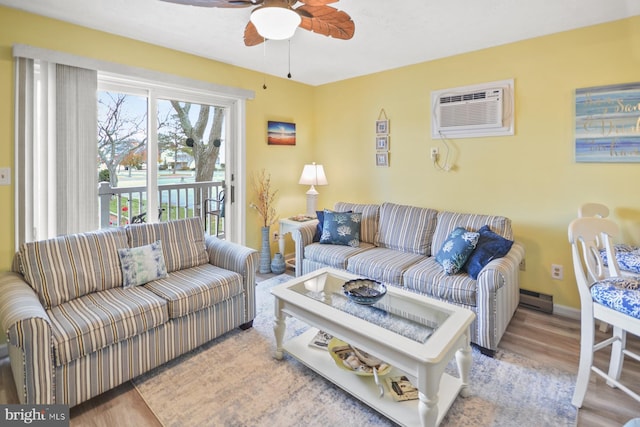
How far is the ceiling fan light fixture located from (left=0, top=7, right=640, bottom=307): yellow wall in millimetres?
1790

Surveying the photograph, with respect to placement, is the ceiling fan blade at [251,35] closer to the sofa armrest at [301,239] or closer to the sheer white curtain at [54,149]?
the sheer white curtain at [54,149]

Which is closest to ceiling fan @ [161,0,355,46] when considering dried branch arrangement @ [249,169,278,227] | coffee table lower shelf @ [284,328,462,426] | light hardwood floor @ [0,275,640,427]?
coffee table lower shelf @ [284,328,462,426]

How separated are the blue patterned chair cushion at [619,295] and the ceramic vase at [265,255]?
3.01 metres

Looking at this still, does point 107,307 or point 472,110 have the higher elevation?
point 472,110

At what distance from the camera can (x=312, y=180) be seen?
410 centimetres

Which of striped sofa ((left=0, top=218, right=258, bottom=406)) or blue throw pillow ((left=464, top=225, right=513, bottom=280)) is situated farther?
blue throw pillow ((left=464, top=225, right=513, bottom=280))

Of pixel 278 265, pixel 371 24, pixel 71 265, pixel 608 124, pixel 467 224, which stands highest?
pixel 371 24

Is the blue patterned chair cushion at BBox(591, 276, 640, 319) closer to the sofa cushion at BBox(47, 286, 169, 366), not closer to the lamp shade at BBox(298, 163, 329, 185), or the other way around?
the sofa cushion at BBox(47, 286, 169, 366)

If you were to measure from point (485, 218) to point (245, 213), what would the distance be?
249cm

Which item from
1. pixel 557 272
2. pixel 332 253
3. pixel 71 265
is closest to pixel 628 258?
pixel 557 272

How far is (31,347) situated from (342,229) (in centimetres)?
248

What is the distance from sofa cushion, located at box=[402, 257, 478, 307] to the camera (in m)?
2.36

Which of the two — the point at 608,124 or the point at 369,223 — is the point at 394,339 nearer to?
the point at 369,223

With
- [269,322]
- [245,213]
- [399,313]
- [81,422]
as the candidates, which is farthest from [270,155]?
[81,422]
